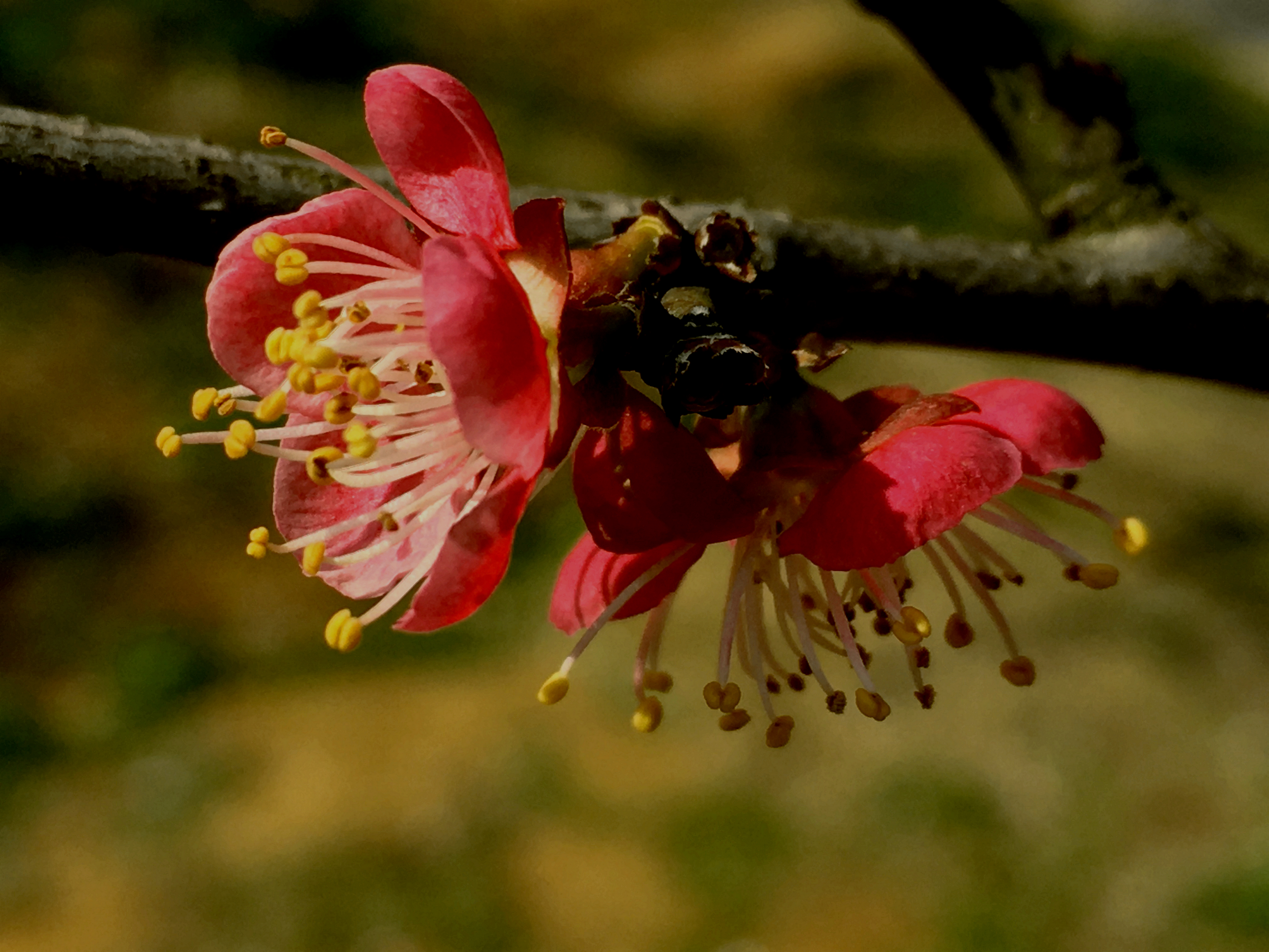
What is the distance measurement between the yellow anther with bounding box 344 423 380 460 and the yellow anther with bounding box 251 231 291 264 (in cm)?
10

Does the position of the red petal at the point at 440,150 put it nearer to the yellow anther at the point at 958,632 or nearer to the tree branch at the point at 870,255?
the tree branch at the point at 870,255

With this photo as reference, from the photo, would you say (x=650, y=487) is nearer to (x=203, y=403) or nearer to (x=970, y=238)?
(x=203, y=403)

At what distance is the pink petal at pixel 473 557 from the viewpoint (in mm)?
568

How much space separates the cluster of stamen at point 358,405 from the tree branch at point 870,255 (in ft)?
0.16

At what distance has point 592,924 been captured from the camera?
9.07 ft

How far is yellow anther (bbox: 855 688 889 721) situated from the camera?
0.72m

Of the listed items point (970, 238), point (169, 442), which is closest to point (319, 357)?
point (169, 442)

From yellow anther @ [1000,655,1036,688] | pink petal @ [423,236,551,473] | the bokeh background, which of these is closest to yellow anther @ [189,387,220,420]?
pink petal @ [423,236,551,473]

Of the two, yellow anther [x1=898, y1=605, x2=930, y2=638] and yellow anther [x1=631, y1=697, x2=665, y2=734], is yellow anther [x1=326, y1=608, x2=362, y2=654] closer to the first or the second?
yellow anther [x1=631, y1=697, x2=665, y2=734]

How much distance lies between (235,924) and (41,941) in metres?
0.48

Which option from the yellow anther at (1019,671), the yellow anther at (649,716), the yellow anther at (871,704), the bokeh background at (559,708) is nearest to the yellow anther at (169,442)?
the yellow anther at (649,716)

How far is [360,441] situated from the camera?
2.07 feet

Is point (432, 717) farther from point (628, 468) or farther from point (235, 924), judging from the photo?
point (628, 468)

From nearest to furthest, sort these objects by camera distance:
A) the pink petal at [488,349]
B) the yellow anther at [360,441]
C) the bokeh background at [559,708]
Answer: the pink petal at [488,349] < the yellow anther at [360,441] < the bokeh background at [559,708]
